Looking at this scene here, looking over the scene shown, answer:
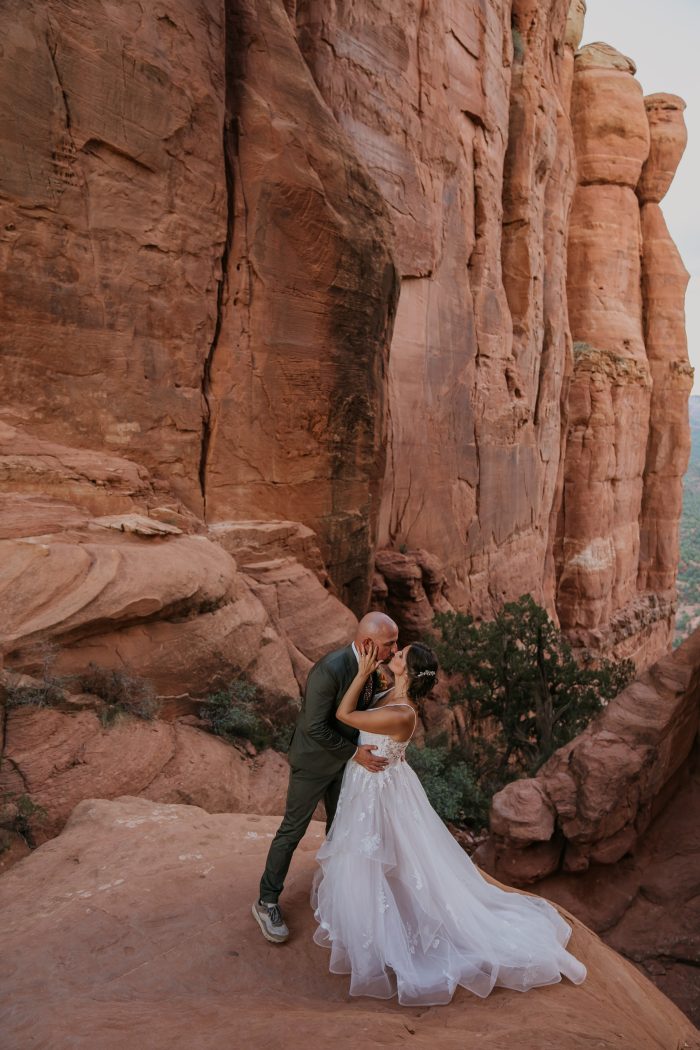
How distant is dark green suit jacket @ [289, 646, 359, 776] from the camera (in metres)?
3.57

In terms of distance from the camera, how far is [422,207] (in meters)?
14.7

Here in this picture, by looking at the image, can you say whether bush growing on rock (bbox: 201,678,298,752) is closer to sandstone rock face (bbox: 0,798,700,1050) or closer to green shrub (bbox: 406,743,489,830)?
green shrub (bbox: 406,743,489,830)

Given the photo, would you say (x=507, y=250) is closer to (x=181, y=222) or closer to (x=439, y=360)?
(x=439, y=360)

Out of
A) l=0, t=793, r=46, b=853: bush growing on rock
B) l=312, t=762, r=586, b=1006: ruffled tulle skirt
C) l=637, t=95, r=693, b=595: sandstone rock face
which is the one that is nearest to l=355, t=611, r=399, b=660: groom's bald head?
l=312, t=762, r=586, b=1006: ruffled tulle skirt

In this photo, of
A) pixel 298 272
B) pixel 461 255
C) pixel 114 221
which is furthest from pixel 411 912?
pixel 461 255

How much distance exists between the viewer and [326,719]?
361cm

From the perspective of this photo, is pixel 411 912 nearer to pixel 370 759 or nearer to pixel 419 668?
pixel 370 759

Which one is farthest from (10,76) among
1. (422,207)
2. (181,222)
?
(422,207)

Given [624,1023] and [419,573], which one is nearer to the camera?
[624,1023]

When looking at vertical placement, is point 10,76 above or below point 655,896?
above

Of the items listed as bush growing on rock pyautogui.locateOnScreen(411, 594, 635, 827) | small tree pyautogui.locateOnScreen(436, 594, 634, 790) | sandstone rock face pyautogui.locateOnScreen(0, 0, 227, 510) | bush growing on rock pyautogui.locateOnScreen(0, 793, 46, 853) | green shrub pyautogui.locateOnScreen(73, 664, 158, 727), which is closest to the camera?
bush growing on rock pyautogui.locateOnScreen(0, 793, 46, 853)

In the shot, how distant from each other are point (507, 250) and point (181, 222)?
13915mm

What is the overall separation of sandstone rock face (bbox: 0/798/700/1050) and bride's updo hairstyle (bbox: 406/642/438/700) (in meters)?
1.39

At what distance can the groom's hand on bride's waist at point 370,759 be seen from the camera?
3.49 metres
